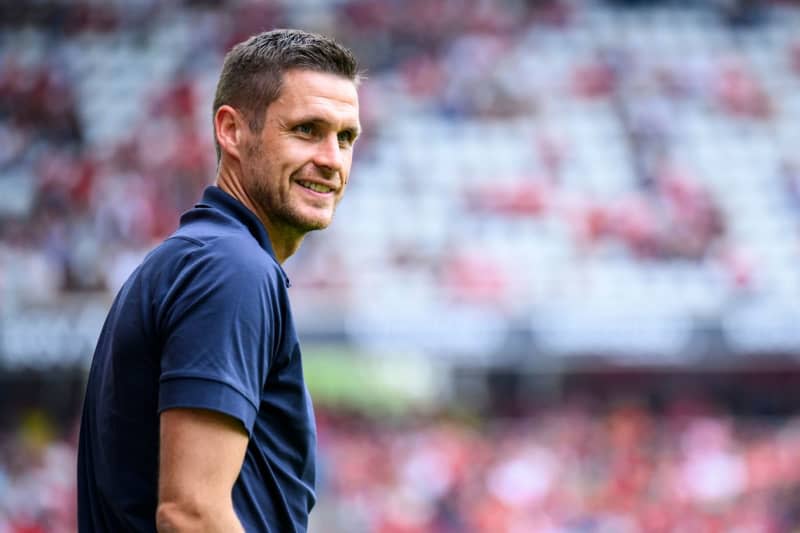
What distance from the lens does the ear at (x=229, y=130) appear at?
1915mm

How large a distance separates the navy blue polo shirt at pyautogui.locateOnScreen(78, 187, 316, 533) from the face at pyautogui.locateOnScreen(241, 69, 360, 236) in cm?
6

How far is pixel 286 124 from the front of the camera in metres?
1.88

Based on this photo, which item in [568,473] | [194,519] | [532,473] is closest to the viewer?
[194,519]

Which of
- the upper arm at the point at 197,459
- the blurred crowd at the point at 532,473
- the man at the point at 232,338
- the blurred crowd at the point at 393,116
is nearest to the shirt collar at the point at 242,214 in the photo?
the man at the point at 232,338

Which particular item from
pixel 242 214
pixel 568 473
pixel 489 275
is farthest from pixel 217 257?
pixel 489 275

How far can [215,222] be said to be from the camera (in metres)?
1.81

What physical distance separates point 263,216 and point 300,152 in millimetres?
115

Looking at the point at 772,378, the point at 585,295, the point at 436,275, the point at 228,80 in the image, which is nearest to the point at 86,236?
the point at 436,275

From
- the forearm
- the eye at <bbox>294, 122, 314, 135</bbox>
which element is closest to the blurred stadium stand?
the eye at <bbox>294, 122, 314, 135</bbox>

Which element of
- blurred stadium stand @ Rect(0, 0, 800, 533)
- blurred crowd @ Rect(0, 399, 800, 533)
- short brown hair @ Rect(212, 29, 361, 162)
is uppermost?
short brown hair @ Rect(212, 29, 361, 162)

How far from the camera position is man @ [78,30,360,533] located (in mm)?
1604

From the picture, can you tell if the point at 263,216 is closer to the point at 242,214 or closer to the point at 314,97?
the point at 242,214

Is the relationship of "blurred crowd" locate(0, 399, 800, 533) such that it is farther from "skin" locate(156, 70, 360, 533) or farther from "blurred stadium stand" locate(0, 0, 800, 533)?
"skin" locate(156, 70, 360, 533)

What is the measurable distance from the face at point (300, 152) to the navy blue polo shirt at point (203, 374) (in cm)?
6
